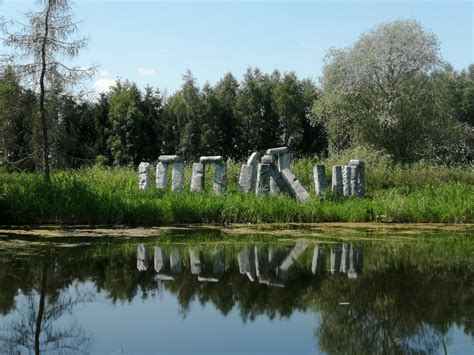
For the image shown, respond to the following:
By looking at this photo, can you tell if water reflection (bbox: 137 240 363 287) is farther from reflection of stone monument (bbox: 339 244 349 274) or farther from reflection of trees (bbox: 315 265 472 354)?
reflection of trees (bbox: 315 265 472 354)

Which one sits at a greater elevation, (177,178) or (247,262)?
(177,178)

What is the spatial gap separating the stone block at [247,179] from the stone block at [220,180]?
63cm

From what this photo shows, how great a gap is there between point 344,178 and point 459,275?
7952 mm

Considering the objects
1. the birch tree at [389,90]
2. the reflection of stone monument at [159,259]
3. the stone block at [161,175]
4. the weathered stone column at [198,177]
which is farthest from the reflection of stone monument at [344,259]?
the birch tree at [389,90]

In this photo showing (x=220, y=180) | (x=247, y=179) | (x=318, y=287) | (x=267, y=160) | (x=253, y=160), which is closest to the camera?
(x=318, y=287)

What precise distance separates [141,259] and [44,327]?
2979 mm

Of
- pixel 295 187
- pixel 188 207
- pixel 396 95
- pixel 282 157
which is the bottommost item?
pixel 188 207

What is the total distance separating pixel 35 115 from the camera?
15.9 meters

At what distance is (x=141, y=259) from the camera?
8000 millimetres

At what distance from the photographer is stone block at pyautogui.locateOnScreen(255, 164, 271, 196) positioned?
14102 mm

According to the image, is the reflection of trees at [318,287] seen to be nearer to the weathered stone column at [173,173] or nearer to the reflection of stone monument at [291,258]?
the reflection of stone monument at [291,258]

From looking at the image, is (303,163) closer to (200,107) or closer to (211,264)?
(211,264)

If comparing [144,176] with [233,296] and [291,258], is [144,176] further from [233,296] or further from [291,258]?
[233,296]

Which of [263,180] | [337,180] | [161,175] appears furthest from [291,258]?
[161,175]
